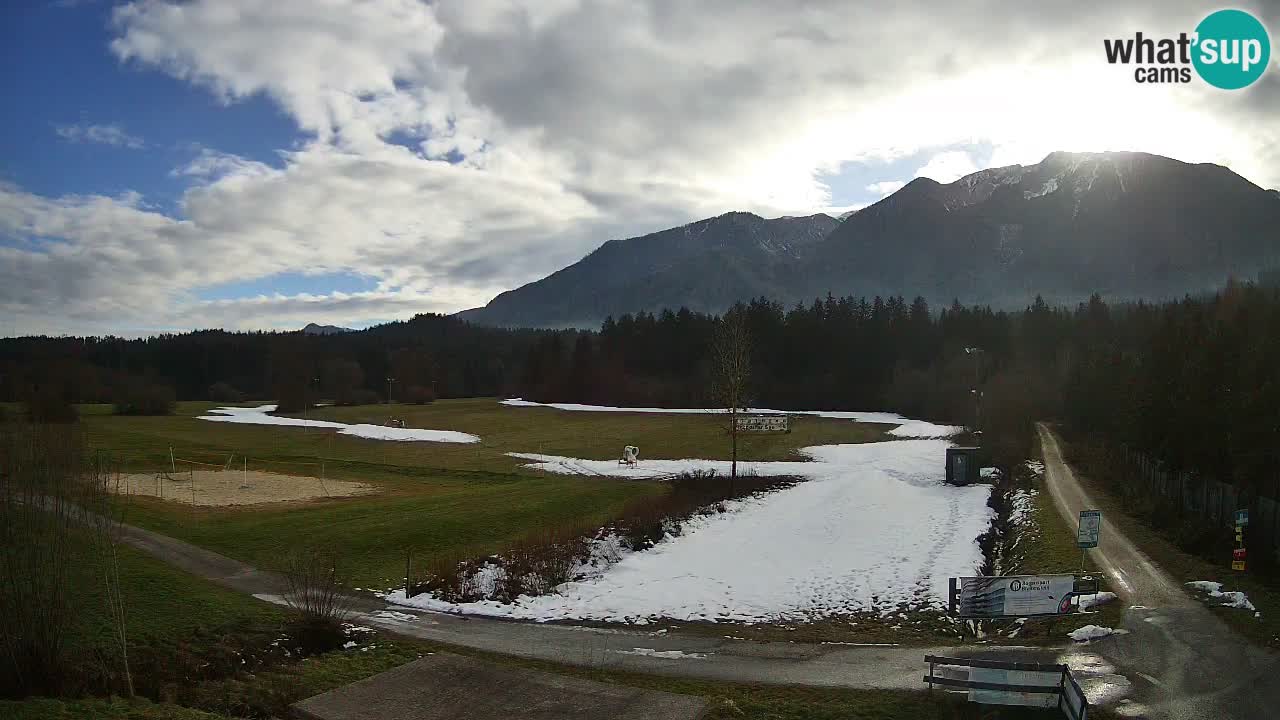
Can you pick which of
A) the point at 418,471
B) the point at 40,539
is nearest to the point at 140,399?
the point at 418,471

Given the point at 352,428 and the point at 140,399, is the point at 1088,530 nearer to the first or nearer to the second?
the point at 352,428

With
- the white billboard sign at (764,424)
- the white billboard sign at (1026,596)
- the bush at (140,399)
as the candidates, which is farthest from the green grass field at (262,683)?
the bush at (140,399)

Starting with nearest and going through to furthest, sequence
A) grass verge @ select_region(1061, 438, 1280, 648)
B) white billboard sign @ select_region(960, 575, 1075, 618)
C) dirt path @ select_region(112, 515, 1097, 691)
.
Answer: dirt path @ select_region(112, 515, 1097, 691), grass verge @ select_region(1061, 438, 1280, 648), white billboard sign @ select_region(960, 575, 1075, 618)

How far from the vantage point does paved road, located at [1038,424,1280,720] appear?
40.6ft

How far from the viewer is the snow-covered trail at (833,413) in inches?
2788

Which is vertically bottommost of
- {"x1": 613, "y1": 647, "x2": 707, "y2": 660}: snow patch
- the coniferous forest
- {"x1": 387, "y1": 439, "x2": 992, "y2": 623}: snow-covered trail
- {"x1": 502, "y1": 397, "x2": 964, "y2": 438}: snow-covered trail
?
{"x1": 387, "y1": 439, "x2": 992, "y2": 623}: snow-covered trail

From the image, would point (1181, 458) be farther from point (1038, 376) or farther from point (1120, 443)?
point (1038, 376)

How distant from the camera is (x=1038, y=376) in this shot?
88.9 metres

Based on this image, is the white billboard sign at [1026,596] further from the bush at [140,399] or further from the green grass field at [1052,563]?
the bush at [140,399]

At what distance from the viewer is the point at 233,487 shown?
141ft

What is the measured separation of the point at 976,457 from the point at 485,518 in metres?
31.0

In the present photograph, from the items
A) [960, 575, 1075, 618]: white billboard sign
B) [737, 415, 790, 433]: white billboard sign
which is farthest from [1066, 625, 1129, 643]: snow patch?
[737, 415, 790, 433]: white billboard sign

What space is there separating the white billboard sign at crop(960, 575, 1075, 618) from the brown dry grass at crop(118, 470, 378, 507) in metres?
33.7

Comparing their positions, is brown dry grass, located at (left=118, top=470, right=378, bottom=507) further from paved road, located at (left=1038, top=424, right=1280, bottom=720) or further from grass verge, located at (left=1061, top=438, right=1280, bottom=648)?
grass verge, located at (left=1061, top=438, right=1280, bottom=648)
